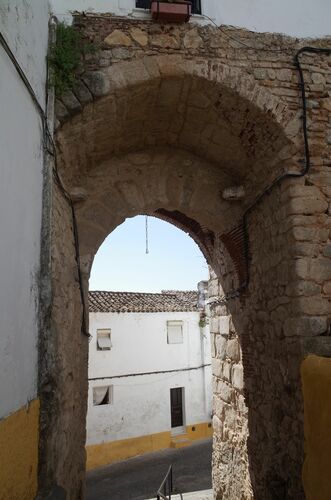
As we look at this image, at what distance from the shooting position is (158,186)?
4.41 meters

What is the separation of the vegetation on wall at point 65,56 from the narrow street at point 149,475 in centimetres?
835

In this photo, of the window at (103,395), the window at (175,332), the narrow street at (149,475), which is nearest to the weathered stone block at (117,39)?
the narrow street at (149,475)

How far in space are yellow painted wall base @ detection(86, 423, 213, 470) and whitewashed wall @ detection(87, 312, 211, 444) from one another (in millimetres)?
161

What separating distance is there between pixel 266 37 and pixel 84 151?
1.88 m

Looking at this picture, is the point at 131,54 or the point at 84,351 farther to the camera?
the point at 84,351

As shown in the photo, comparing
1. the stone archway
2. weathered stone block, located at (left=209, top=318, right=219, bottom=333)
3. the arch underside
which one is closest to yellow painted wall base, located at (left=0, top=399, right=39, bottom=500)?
the stone archway

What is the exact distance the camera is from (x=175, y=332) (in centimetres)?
1416

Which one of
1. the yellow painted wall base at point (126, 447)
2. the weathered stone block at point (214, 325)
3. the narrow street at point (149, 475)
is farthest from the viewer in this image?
the yellow painted wall base at point (126, 447)

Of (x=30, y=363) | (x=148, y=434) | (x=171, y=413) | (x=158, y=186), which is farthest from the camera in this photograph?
(x=171, y=413)

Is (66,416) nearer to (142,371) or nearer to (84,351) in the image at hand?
(84,351)

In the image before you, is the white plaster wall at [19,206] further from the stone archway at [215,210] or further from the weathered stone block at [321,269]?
the weathered stone block at [321,269]

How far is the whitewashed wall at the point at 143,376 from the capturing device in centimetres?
1200

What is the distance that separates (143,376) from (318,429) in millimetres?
11268

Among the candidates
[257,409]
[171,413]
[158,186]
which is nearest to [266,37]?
[158,186]
